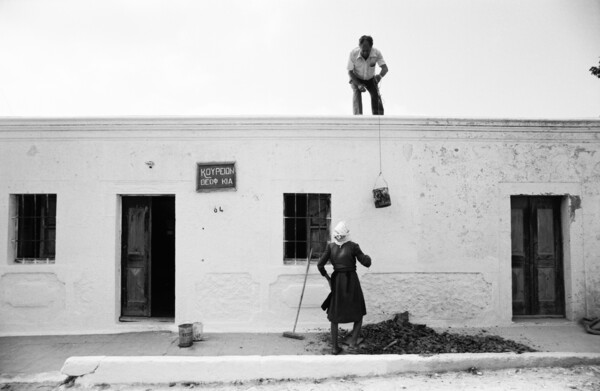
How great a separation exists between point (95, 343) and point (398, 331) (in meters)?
4.82

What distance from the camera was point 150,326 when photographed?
6.96 meters

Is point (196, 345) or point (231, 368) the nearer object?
point (231, 368)

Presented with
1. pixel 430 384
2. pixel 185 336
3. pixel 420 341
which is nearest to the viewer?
pixel 430 384

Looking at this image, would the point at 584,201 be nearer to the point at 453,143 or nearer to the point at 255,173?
the point at 453,143

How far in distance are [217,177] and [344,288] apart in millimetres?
2944

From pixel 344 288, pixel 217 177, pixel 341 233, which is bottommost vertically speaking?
pixel 344 288

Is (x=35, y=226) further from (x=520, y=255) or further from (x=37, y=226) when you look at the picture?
(x=520, y=255)

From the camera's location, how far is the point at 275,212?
7.07 meters

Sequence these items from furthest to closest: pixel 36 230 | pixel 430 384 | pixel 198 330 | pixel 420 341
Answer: pixel 36 230 → pixel 198 330 → pixel 420 341 → pixel 430 384

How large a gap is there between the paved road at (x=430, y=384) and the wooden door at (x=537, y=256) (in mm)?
2294

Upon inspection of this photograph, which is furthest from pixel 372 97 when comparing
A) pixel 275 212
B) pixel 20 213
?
pixel 20 213

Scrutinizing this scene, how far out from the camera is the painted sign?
7.04 meters

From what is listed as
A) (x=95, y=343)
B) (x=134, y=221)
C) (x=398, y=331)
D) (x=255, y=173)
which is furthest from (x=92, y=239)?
(x=398, y=331)

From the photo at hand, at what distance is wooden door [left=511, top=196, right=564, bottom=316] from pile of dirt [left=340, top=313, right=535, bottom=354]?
1.57 meters
